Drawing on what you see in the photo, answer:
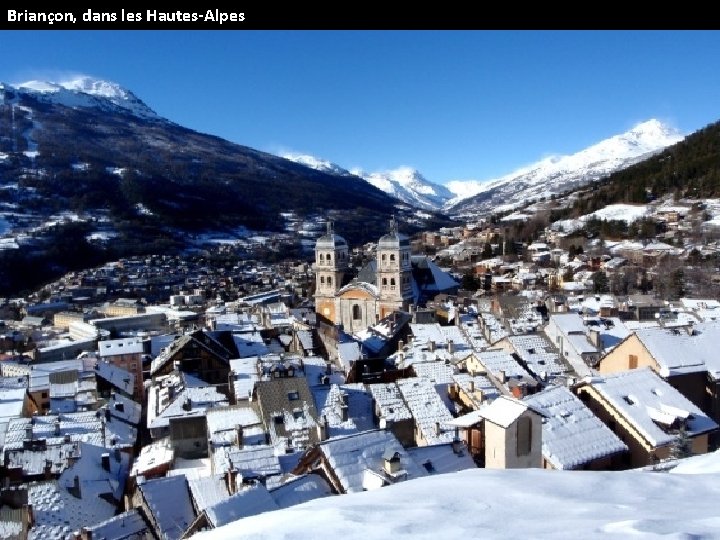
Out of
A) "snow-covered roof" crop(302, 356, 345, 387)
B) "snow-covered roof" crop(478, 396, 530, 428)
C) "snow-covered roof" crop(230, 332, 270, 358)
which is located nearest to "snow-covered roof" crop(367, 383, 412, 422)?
"snow-covered roof" crop(302, 356, 345, 387)

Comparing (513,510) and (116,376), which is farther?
(116,376)

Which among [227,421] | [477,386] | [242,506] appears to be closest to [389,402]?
[477,386]

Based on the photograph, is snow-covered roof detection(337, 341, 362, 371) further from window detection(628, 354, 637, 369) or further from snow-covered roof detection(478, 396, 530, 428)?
snow-covered roof detection(478, 396, 530, 428)

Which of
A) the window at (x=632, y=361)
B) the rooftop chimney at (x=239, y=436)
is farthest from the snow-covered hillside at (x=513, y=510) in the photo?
the window at (x=632, y=361)

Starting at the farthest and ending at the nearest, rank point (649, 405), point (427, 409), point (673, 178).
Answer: point (673, 178), point (427, 409), point (649, 405)

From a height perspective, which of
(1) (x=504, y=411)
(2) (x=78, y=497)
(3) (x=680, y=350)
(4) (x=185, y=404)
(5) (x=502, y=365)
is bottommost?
(2) (x=78, y=497)

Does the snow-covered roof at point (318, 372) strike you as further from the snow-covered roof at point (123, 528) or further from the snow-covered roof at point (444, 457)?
the snow-covered roof at point (123, 528)

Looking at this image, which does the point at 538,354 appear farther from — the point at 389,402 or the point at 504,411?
the point at 504,411
